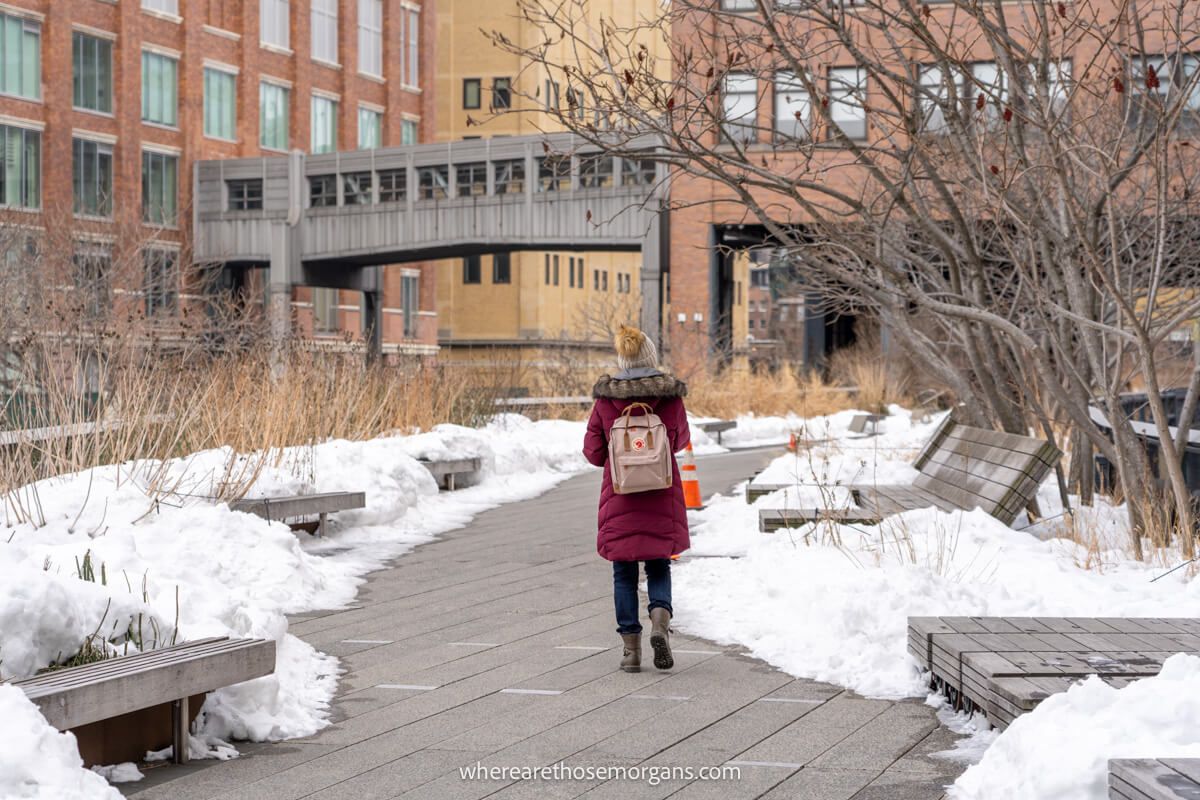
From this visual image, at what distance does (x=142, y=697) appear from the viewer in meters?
5.59

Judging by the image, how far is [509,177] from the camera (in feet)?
161

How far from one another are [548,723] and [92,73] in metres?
46.9

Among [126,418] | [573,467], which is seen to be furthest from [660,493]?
[573,467]

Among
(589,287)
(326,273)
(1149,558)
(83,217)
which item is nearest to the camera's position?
(1149,558)

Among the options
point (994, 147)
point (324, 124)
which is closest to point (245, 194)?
point (324, 124)

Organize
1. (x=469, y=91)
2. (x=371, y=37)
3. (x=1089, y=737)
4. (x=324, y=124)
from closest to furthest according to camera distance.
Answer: (x=1089, y=737) → (x=324, y=124) → (x=371, y=37) → (x=469, y=91)

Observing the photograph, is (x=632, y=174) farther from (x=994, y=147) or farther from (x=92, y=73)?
(x=994, y=147)

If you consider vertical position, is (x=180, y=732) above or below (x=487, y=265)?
below

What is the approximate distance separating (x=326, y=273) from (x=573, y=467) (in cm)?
3600

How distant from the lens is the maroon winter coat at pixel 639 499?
772cm

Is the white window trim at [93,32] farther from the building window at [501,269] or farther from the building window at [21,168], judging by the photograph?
the building window at [501,269]

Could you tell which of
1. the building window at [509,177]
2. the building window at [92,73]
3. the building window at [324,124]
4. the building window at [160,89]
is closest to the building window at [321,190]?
the building window at [160,89]

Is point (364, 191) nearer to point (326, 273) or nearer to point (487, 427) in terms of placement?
point (326, 273)

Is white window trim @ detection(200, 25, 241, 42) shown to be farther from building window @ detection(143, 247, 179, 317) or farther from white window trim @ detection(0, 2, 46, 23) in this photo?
building window @ detection(143, 247, 179, 317)
